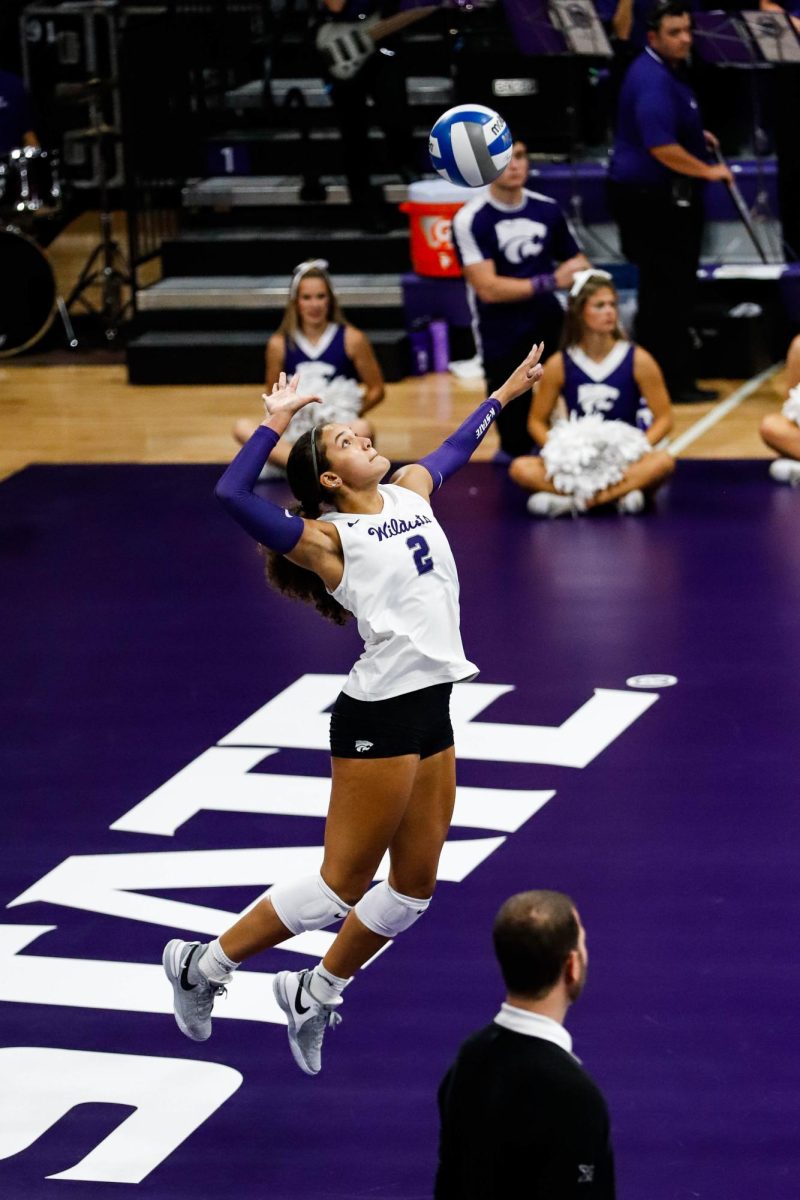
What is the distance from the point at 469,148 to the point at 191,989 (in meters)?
3.37

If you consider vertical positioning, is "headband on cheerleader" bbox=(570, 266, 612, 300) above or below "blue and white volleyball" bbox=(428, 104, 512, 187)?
below

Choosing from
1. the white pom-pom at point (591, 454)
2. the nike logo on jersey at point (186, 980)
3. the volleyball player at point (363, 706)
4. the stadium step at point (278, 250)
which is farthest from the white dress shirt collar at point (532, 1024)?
the stadium step at point (278, 250)

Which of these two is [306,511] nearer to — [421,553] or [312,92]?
[421,553]

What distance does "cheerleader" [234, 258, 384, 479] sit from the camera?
941 cm

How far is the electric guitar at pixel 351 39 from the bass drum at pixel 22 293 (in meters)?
2.18

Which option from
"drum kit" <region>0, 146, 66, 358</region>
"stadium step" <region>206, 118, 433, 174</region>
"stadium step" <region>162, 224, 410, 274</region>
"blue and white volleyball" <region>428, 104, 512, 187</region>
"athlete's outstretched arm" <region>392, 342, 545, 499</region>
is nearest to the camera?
"athlete's outstretched arm" <region>392, 342, 545, 499</region>

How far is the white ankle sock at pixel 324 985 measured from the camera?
452 cm

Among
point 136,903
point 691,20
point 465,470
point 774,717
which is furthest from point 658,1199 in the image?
point 691,20

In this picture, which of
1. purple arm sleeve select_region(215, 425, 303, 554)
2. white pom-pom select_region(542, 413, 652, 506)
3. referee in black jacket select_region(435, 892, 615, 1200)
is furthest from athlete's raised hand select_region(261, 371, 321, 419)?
white pom-pom select_region(542, 413, 652, 506)

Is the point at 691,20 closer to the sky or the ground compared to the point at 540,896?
closer to the sky

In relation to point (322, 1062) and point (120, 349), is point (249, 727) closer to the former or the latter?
→ point (322, 1062)

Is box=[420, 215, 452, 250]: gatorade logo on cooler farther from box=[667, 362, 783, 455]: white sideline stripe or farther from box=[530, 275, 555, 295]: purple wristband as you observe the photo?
box=[530, 275, 555, 295]: purple wristband

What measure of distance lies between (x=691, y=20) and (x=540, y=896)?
9.00 m

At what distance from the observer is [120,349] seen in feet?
43.3
